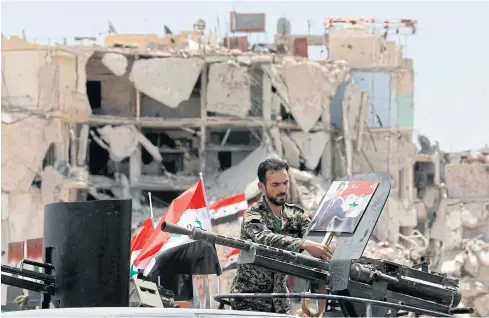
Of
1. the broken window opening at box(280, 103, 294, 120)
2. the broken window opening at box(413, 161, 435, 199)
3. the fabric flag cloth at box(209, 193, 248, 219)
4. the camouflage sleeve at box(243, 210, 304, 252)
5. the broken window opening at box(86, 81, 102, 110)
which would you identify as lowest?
the broken window opening at box(413, 161, 435, 199)

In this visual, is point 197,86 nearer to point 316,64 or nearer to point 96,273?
point 316,64

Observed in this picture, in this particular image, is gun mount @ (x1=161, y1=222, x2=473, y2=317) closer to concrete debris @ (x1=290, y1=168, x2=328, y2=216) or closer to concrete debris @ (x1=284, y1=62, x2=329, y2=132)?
concrete debris @ (x1=290, y1=168, x2=328, y2=216)

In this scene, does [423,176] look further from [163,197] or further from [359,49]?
[163,197]

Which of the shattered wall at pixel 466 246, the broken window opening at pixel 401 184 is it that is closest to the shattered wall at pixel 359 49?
the broken window opening at pixel 401 184

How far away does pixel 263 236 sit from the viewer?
9.05 m

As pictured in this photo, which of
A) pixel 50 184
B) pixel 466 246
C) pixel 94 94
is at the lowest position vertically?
pixel 466 246

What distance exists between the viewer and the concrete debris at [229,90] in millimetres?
50500

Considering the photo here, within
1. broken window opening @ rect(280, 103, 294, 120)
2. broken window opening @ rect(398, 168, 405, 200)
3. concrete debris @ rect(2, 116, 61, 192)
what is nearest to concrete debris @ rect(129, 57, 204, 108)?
broken window opening @ rect(280, 103, 294, 120)

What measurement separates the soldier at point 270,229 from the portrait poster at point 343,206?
0.22m

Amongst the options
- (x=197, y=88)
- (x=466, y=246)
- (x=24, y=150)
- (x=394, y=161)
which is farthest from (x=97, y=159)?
(x=466, y=246)

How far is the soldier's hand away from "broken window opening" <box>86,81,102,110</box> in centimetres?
4444

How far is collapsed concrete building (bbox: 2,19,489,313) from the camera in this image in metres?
48.8

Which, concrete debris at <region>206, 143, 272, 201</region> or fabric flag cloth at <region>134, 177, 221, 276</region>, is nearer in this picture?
fabric flag cloth at <region>134, 177, 221, 276</region>

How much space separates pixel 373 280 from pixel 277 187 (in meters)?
1.33
